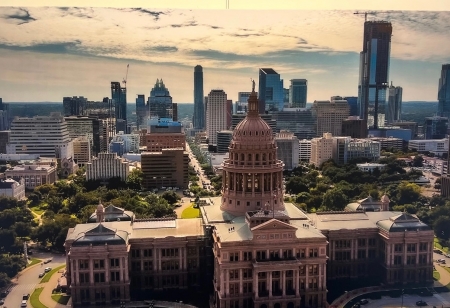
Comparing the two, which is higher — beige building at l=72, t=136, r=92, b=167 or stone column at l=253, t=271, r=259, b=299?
beige building at l=72, t=136, r=92, b=167

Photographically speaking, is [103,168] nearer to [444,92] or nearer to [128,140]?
[128,140]

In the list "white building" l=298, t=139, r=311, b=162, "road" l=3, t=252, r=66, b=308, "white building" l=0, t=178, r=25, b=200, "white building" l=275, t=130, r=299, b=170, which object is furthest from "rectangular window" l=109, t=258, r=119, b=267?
"white building" l=298, t=139, r=311, b=162

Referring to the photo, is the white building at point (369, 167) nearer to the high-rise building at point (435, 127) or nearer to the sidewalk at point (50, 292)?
the high-rise building at point (435, 127)

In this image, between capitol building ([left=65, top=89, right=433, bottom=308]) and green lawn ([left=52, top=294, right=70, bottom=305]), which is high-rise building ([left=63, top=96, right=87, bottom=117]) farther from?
green lawn ([left=52, top=294, right=70, bottom=305])

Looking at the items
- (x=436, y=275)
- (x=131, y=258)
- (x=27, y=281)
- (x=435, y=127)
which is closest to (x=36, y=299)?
(x=27, y=281)

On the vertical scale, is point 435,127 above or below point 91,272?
above
